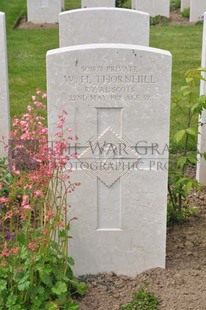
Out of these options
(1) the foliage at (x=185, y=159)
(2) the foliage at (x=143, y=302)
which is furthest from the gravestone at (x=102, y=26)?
(2) the foliage at (x=143, y=302)

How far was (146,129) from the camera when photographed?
3.63 metres

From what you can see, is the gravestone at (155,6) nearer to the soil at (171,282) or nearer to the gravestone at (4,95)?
the gravestone at (4,95)

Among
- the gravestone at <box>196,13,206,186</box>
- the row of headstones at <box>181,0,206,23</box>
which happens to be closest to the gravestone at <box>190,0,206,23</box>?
the row of headstones at <box>181,0,206,23</box>

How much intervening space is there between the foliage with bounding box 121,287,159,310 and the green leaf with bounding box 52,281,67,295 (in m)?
0.41

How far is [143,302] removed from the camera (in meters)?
3.52

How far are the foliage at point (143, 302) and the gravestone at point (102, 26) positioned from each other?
2.46 m

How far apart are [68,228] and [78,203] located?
0.28 meters

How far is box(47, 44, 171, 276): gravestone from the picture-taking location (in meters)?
3.54

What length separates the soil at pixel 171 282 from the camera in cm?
355

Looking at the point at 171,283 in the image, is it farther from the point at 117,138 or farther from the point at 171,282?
the point at 117,138

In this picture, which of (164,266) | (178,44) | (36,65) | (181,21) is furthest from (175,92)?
(181,21)

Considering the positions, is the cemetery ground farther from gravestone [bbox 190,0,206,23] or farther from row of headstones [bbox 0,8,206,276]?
gravestone [bbox 190,0,206,23]

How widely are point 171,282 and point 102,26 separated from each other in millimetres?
2556

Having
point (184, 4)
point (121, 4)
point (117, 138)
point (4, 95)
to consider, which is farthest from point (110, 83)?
point (121, 4)
